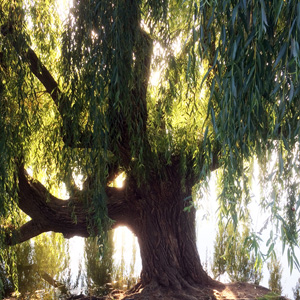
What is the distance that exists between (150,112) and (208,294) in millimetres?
2208

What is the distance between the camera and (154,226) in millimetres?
5480

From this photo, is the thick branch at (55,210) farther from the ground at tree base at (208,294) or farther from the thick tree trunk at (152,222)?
A: the ground at tree base at (208,294)

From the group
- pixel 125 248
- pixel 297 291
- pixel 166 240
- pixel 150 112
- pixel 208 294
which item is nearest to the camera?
pixel 150 112

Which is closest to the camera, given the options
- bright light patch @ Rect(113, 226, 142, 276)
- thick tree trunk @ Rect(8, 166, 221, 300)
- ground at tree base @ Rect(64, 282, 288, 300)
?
ground at tree base @ Rect(64, 282, 288, 300)

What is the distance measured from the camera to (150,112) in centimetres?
484

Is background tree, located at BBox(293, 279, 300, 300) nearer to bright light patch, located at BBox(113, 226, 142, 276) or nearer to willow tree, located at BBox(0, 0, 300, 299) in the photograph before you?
willow tree, located at BBox(0, 0, 300, 299)

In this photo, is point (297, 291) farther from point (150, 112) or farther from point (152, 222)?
point (150, 112)

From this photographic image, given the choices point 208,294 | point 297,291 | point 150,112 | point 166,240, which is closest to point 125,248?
point 166,240

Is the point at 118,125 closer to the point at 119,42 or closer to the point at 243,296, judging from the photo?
the point at 119,42

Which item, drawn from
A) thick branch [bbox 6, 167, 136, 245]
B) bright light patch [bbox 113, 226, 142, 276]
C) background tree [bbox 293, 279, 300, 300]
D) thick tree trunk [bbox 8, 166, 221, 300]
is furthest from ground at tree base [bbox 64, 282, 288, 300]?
bright light patch [bbox 113, 226, 142, 276]

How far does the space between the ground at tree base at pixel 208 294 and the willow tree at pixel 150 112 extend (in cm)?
8

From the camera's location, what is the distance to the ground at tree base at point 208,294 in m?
5.11

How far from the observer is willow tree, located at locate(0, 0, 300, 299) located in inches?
104

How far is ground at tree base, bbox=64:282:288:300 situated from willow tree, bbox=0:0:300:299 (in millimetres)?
82
